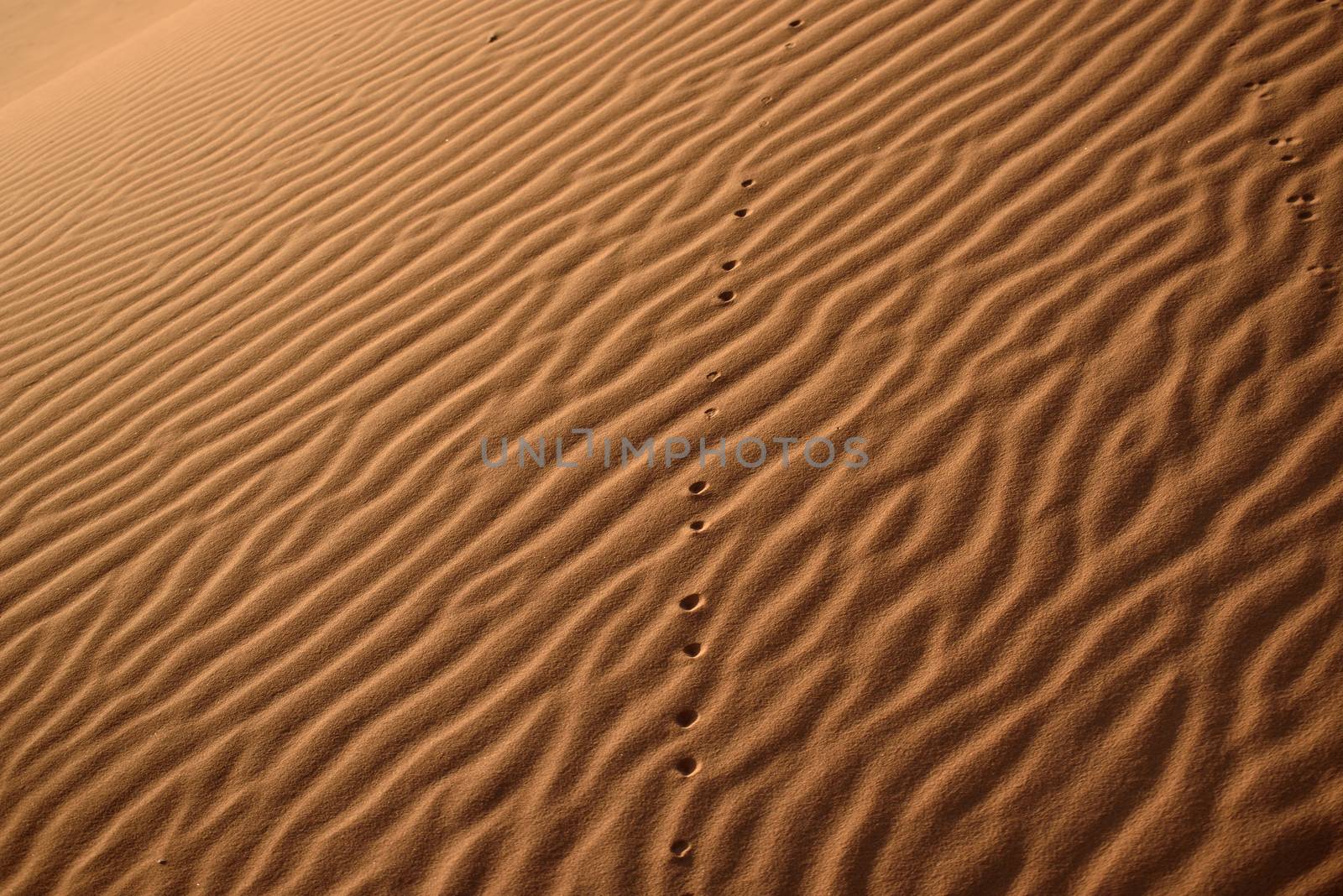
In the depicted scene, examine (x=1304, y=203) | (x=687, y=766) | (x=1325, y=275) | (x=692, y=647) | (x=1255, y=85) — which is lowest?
(x=687, y=766)

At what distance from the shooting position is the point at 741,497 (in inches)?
113

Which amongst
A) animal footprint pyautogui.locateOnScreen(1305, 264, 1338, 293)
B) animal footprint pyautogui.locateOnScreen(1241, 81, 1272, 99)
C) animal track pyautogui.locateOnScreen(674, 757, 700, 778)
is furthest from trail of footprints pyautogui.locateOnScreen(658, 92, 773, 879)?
animal footprint pyautogui.locateOnScreen(1241, 81, 1272, 99)

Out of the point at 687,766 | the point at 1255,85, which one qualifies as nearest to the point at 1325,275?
the point at 1255,85

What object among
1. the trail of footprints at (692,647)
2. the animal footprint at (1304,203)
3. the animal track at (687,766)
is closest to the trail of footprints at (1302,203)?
the animal footprint at (1304,203)

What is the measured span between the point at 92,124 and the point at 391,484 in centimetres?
465

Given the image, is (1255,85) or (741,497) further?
(1255,85)

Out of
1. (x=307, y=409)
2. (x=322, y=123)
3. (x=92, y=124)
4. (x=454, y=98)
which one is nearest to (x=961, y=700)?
(x=307, y=409)

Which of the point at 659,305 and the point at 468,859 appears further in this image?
the point at 659,305

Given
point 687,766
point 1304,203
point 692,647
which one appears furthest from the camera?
point 1304,203

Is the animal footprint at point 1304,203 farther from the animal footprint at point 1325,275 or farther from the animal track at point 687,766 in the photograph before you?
the animal track at point 687,766

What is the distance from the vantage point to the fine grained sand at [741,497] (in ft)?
7.50

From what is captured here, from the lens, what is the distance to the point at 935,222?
3.37 meters

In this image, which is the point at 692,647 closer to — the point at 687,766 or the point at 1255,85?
the point at 687,766

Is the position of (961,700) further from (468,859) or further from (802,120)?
(802,120)
